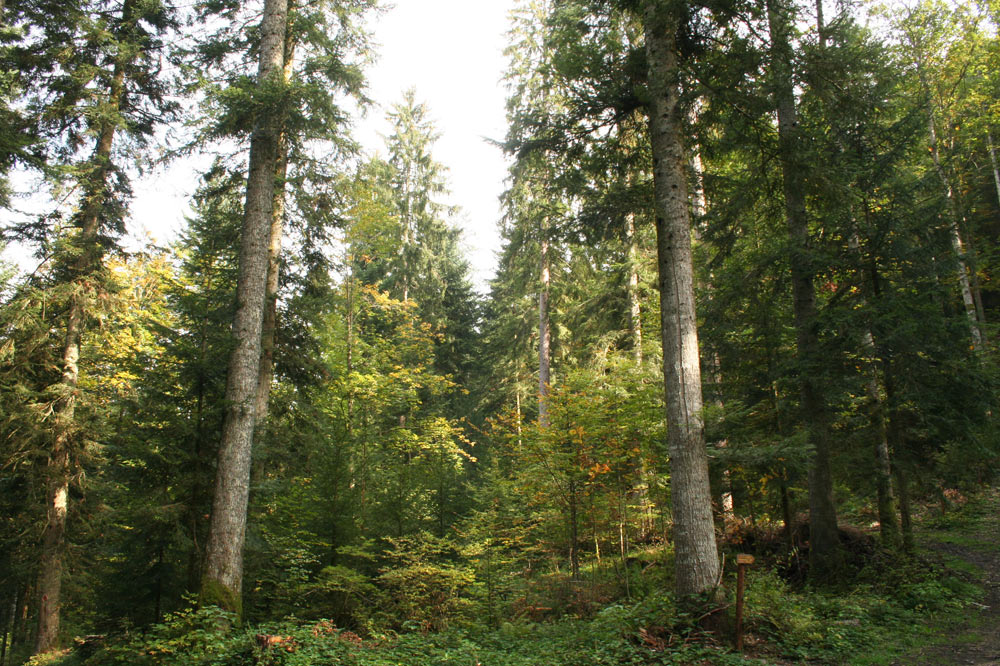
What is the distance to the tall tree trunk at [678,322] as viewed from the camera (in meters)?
6.53

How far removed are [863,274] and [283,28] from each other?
38.3ft

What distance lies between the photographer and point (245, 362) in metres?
8.34

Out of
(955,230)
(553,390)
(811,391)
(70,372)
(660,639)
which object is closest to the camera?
(660,639)

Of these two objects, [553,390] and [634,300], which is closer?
[553,390]

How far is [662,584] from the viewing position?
9336 mm

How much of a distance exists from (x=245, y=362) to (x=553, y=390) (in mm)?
7034

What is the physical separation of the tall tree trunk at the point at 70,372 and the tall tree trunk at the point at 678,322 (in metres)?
10.8

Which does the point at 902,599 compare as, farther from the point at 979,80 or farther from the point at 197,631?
the point at 979,80

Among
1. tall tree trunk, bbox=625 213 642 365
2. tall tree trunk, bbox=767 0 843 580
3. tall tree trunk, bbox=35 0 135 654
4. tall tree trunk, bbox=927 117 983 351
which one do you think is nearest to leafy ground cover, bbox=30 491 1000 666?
tall tree trunk, bbox=767 0 843 580

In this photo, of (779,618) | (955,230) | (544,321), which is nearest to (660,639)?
(779,618)

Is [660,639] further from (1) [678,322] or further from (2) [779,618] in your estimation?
(1) [678,322]

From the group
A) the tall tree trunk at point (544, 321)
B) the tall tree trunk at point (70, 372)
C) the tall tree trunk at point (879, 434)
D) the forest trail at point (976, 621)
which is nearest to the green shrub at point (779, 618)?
the forest trail at point (976, 621)

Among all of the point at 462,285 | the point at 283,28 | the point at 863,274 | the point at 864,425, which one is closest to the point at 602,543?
the point at 864,425

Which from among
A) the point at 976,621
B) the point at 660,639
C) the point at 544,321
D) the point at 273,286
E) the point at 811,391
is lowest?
the point at 976,621
